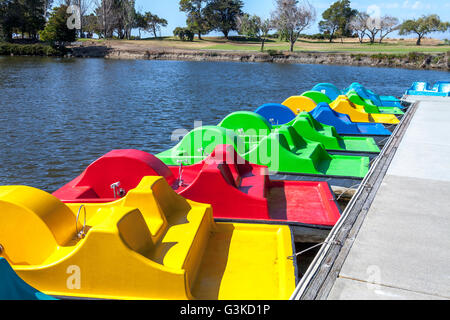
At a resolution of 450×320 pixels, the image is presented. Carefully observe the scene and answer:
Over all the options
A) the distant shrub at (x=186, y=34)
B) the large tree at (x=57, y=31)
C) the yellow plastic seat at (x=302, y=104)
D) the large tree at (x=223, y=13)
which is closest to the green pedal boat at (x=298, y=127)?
the yellow plastic seat at (x=302, y=104)

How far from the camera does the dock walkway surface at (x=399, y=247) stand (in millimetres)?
3824

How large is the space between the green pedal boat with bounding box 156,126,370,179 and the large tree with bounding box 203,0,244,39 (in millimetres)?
88166

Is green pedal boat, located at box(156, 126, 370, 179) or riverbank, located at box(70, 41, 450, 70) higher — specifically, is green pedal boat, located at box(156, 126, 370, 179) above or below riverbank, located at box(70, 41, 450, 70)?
below

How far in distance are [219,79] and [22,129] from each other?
79.1ft

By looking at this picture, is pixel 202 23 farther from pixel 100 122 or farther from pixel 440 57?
pixel 100 122

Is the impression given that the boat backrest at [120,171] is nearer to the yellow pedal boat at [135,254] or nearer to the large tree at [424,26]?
the yellow pedal boat at [135,254]

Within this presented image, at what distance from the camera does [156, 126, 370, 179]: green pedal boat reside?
28.8ft

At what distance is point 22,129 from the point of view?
653 inches

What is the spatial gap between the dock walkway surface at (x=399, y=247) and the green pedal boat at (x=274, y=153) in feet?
5.17

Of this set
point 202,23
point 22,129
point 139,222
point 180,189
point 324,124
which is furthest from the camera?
point 202,23

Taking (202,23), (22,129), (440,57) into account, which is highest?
(202,23)

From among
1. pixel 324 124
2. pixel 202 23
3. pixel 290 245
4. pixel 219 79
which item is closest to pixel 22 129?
pixel 324 124

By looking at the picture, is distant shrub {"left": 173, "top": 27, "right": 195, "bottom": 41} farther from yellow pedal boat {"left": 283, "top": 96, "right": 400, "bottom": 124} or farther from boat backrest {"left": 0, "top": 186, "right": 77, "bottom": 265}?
boat backrest {"left": 0, "top": 186, "right": 77, "bottom": 265}

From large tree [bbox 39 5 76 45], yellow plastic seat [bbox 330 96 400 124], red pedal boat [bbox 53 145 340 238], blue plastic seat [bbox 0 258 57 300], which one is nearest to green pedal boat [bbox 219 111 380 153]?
red pedal boat [bbox 53 145 340 238]
